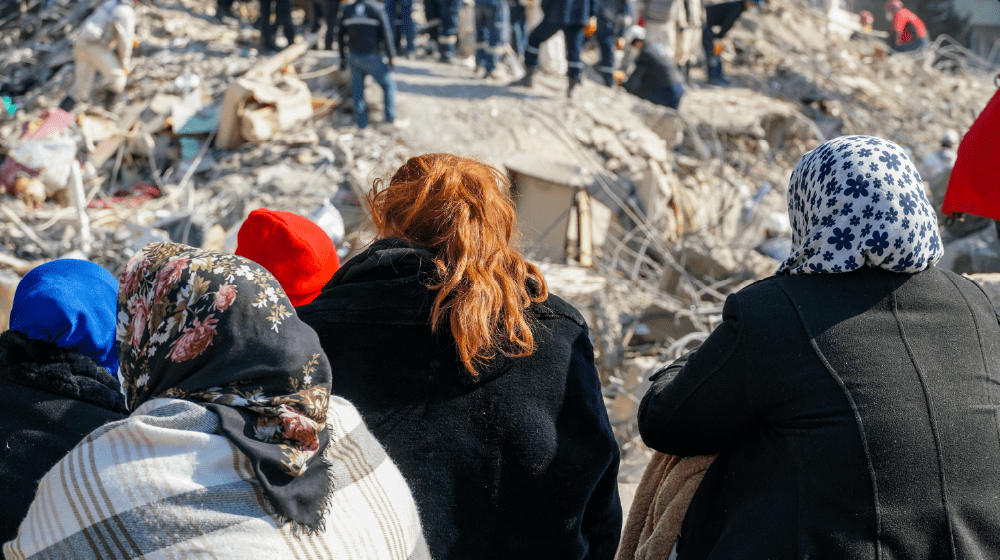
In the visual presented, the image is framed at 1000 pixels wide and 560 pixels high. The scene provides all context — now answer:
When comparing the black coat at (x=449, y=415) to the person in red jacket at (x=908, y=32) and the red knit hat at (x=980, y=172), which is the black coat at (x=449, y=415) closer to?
the red knit hat at (x=980, y=172)

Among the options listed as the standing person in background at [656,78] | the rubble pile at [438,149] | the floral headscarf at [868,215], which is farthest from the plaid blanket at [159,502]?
the standing person in background at [656,78]

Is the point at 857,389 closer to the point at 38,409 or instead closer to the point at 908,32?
the point at 38,409

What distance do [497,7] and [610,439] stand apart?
737cm

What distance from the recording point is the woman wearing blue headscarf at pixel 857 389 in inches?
50.3

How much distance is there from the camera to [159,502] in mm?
1025

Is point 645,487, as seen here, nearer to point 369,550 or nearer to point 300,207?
point 369,550

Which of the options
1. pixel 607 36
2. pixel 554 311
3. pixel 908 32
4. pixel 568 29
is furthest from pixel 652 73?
pixel 908 32

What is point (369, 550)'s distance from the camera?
116 cm

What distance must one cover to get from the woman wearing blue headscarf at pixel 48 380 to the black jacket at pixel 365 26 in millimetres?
5721

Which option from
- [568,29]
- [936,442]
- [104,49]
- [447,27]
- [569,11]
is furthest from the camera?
[447,27]

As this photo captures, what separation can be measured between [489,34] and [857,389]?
7.86 meters

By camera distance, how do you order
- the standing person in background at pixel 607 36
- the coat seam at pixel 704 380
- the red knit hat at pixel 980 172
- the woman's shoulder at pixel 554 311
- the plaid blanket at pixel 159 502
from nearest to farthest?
the plaid blanket at pixel 159 502, the coat seam at pixel 704 380, the woman's shoulder at pixel 554 311, the red knit hat at pixel 980 172, the standing person in background at pixel 607 36

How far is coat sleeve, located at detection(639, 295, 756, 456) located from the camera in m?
1.42

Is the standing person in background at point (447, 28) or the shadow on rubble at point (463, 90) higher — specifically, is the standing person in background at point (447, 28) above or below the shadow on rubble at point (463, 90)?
above
